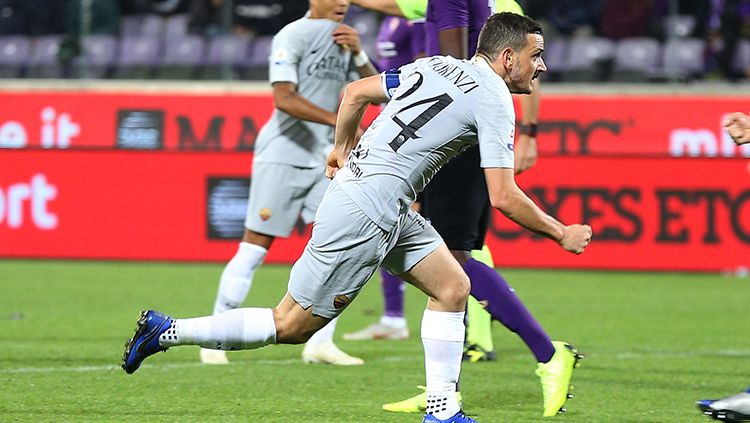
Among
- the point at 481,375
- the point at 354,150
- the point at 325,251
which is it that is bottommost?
the point at 481,375

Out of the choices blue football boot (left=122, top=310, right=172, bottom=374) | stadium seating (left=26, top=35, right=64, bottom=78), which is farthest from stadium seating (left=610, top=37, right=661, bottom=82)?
blue football boot (left=122, top=310, right=172, bottom=374)

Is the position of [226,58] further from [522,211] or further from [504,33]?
[522,211]

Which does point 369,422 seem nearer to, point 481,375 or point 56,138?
point 481,375

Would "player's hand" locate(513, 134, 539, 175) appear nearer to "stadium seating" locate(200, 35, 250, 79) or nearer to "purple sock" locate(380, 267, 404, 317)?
"purple sock" locate(380, 267, 404, 317)

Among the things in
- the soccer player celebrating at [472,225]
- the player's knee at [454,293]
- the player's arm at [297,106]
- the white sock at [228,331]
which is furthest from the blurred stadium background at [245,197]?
the player's arm at [297,106]

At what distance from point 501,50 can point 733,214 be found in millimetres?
8518

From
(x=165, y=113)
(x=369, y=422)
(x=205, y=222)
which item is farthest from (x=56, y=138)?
(x=369, y=422)

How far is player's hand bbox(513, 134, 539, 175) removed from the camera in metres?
6.72

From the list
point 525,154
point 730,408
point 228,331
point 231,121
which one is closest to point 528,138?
point 525,154

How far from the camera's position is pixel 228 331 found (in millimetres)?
5051

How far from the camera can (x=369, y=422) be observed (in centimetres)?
543

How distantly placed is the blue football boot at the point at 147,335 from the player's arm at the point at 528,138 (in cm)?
231

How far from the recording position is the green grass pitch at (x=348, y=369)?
5750 millimetres

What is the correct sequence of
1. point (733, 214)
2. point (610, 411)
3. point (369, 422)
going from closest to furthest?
point (369, 422) < point (610, 411) < point (733, 214)
